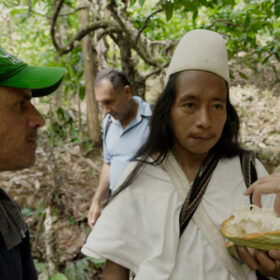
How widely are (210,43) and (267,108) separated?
6.35 m

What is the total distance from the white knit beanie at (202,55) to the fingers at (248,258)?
0.86 m

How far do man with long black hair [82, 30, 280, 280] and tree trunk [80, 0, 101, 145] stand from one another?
11.0 feet

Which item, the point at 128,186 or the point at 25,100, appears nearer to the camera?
the point at 25,100

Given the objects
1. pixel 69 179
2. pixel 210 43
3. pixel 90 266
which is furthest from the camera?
pixel 69 179

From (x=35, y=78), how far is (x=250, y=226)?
115cm

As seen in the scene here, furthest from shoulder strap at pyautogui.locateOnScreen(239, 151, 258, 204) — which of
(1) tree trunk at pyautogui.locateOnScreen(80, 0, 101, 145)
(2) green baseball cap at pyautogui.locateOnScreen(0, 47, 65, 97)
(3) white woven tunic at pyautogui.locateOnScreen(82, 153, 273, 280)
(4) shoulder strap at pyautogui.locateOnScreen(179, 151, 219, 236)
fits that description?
(1) tree trunk at pyautogui.locateOnScreen(80, 0, 101, 145)

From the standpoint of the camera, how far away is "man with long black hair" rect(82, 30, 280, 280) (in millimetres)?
1181

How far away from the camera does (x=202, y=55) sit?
1.34m

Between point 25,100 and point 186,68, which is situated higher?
point 186,68

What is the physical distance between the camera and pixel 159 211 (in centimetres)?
127

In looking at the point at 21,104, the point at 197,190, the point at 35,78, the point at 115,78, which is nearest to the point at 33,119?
the point at 21,104

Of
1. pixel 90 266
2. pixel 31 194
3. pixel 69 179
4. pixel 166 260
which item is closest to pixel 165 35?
pixel 69 179

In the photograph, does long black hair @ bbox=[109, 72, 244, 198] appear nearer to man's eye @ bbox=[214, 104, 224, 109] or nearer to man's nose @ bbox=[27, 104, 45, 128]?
man's eye @ bbox=[214, 104, 224, 109]

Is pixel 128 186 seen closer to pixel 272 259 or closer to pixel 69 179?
pixel 272 259
